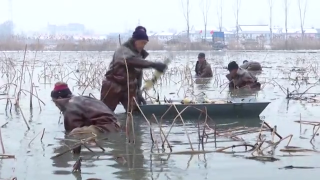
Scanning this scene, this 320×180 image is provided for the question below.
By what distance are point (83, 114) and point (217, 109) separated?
237cm

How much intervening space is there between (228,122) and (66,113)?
255 cm

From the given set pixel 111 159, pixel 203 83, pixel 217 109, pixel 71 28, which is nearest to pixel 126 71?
pixel 217 109

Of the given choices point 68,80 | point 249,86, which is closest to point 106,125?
point 249,86

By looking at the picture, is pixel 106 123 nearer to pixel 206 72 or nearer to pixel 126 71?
pixel 126 71

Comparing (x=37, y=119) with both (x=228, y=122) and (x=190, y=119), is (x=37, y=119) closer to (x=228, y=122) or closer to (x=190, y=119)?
(x=190, y=119)

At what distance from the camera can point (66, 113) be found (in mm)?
7785

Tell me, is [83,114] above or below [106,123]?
above

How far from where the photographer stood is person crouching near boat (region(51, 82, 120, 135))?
769 cm

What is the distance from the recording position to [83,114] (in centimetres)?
775

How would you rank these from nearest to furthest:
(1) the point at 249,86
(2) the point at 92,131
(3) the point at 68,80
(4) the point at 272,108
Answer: (2) the point at 92,131, (4) the point at 272,108, (1) the point at 249,86, (3) the point at 68,80

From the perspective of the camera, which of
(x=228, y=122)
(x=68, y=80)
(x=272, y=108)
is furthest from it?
(x=68, y=80)

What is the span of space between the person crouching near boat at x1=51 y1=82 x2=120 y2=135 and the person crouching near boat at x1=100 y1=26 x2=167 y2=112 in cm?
118

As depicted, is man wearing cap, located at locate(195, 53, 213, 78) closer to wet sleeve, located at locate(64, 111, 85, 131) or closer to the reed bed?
wet sleeve, located at locate(64, 111, 85, 131)

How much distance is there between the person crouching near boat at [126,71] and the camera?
29.6 feet
